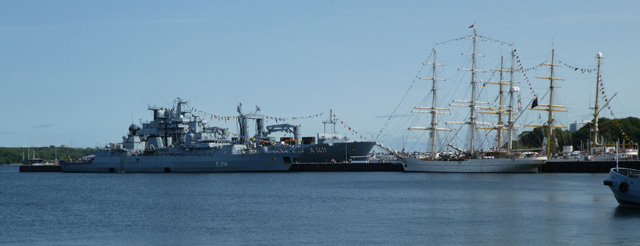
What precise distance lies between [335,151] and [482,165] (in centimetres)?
3027

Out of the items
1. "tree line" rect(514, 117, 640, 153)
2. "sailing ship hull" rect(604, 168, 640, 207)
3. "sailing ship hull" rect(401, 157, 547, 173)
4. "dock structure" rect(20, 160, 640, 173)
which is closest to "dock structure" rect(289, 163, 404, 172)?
"dock structure" rect(20, 160, 640, 173)

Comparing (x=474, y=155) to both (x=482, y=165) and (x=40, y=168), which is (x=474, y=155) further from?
(x=40, y=168)

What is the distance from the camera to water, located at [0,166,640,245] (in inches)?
1214

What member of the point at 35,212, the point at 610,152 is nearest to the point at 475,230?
the point at 35,212

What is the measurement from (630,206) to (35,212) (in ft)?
114

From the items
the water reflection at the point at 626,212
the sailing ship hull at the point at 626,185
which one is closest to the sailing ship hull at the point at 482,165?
the water reflection at the point at 626,212

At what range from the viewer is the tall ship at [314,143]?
112 m

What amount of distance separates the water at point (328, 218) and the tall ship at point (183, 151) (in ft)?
142

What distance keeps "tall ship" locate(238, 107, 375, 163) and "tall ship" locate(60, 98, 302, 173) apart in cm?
252

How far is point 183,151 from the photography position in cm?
10738

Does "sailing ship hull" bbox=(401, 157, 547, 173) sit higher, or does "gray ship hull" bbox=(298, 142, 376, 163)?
"gray ship hull" bbox=(298, 142, 376, 163)

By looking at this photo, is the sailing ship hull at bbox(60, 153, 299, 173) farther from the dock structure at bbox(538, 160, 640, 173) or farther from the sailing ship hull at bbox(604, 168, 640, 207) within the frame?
the sailing ship hull at bbox(604, 168, 640, 207)

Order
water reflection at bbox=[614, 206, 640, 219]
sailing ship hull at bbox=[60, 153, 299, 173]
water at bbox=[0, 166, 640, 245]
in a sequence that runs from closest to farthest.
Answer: water at bbox=[0, 166, 640, 245] < water reflection at bbox=[614, 206, 640, 219] < sailing ship hull at bbox=[60, 153, 299, 173]

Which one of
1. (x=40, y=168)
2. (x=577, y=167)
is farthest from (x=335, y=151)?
(x=40, y=168)
